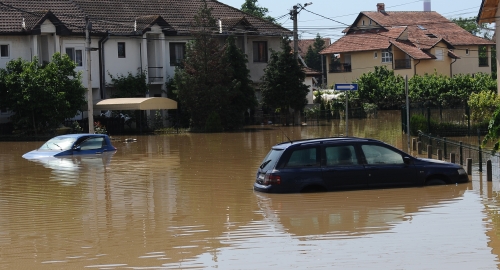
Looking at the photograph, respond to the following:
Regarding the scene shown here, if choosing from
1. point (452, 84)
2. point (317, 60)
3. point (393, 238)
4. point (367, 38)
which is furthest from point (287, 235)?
point (317, 60)

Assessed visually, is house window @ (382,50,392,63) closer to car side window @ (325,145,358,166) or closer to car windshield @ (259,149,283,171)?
car side window @ (325,145,358,166)

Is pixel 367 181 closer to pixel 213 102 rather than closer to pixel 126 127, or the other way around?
pixel 213 102

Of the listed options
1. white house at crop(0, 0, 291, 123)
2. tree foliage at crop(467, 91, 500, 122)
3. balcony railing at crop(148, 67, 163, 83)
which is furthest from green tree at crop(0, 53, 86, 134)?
tree foliage at crop(467, 91, 500, 122)

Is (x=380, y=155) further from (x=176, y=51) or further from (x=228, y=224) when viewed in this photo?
(x=176, y=51)

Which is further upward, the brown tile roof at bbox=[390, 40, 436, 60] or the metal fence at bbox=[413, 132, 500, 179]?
the brown tile roof at bbox=[390, 40, 436, 60]

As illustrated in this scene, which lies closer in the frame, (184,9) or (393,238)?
(393,238)

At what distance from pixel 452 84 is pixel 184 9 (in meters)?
21.1

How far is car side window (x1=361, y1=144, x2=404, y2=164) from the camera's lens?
16844 mm

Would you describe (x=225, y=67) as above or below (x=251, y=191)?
above

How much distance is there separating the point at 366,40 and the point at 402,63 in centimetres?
559

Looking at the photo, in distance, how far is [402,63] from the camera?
73.0 m

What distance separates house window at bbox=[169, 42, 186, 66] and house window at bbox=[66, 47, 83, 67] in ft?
21.8

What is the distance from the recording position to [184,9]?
186 feet

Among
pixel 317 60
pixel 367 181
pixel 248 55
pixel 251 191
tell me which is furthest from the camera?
pixel 317 60
